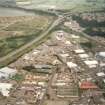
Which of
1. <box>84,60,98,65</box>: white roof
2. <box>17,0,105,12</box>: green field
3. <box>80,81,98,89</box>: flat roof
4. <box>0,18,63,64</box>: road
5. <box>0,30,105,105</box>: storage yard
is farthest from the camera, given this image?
<box>17,0,105,12</box>: green field

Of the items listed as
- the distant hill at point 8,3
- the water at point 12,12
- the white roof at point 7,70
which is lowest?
the water at point 12,12

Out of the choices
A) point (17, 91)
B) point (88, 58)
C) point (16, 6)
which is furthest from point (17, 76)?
point (16, 6)

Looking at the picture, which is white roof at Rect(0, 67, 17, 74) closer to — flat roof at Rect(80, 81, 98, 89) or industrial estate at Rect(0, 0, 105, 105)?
industrial estate at Rect(0, 0, 105, 105)

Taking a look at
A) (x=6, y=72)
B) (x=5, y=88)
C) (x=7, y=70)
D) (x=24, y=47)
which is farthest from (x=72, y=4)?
(x=5, y=88)

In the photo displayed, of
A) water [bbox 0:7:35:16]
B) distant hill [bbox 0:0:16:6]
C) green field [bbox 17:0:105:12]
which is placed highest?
distant hill [bbox 0:0:16:6]

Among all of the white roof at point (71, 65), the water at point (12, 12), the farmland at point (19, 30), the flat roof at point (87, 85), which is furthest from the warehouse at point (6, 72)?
the water at point (12, 12)

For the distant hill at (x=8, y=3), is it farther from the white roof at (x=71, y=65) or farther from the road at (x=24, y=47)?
the white roof at (x=71, y=65)

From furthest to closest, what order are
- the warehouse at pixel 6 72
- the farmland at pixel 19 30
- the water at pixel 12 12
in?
1. the water at pixel 12 12
2. the farmland at pixel 19 30
3. the warehouse at pixel 6 72

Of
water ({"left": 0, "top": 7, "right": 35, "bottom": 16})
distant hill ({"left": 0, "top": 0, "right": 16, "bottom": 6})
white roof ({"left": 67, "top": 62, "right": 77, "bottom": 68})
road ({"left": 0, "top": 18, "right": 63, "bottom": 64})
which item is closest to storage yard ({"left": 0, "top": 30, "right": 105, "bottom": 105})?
white roof ({"left": 67, "top": 62, "right": 77, "bottom": 68})
